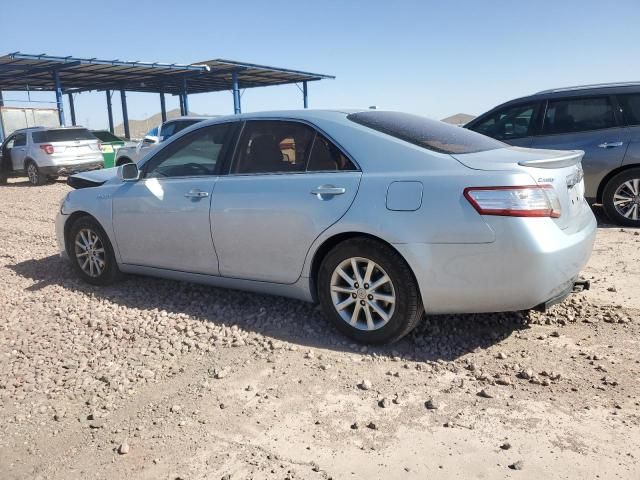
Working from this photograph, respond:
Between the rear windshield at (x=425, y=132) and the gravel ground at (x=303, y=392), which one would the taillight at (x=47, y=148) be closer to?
the gravel ground at (x=303, y=392)

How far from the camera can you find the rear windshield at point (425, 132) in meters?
3.63

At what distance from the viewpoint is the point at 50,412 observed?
313 centimetres

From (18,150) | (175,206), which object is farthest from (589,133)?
(18,150)

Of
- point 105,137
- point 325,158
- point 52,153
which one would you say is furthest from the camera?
point 105,137

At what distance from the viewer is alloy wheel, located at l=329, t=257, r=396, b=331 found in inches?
139

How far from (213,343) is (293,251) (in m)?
0.85

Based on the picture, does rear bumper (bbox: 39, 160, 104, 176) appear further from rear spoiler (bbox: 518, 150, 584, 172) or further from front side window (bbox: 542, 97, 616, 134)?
rear spoiler (bbox: 518, 150, 584, 172)

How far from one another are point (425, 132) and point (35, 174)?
14163 millimetres

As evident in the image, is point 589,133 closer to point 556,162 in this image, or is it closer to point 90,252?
point 556,162

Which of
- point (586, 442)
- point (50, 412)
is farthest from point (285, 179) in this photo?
point (586, 442)

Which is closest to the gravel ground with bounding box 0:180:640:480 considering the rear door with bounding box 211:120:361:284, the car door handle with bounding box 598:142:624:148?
the rear door with bounding box 211:120:361:284

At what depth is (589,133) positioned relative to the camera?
7.13 m

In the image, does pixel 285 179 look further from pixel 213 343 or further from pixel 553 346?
pixel 553 346

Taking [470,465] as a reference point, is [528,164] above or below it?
above
